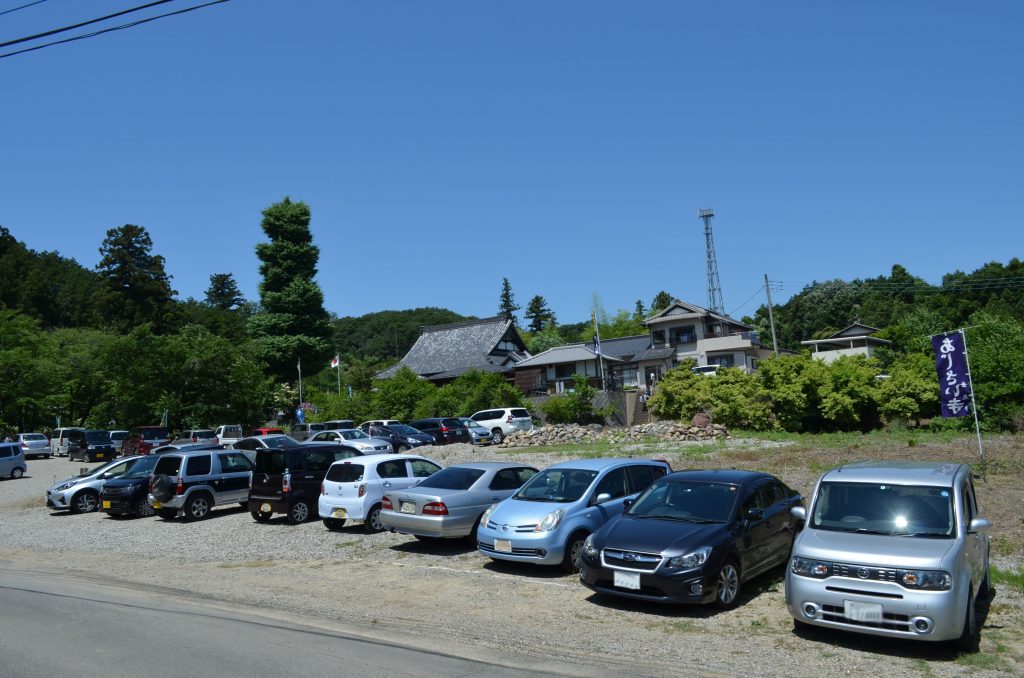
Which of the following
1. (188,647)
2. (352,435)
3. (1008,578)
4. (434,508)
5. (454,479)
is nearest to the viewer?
(188,647)

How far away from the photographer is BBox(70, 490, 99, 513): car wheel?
72.1ft

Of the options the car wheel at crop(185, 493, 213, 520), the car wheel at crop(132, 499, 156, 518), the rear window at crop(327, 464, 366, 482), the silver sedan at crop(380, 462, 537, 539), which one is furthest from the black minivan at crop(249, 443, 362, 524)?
the car wheel at crop(132, 499, 156, 518)

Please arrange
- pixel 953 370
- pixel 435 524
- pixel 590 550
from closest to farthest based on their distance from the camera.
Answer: pixel 590 550, pixel 435 524, pixel 953 370

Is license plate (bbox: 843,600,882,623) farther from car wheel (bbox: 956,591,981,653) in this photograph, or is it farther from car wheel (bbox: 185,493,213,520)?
car wheel (bbox: 185,493,213,520)

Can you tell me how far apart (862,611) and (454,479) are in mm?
7755

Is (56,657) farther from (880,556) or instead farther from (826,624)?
(880,556)

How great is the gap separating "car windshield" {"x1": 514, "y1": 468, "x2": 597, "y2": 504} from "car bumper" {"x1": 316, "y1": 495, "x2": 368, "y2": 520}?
15.0 ft

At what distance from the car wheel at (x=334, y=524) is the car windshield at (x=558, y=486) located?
17.8 ft

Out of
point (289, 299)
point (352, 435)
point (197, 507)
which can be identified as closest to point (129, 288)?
point (289, 299)

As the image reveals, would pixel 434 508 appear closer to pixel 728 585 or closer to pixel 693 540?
pixel 693 540

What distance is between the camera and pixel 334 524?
15930 mm

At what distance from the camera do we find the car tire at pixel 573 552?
1095 centimetres

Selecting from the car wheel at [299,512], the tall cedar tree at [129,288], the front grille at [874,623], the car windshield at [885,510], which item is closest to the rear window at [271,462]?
the car wheel at [299,512]

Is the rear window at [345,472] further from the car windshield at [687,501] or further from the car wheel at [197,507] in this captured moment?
the car windshield at [687,501]
